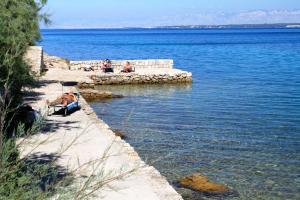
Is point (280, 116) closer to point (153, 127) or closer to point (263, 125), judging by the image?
point (263, 125)

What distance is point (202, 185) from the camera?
12.0m

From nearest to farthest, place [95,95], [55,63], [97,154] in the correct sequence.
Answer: [97,154]
[95,95]
[55,63]

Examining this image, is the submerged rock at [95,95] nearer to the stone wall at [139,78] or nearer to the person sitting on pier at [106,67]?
the stone wall at [139,78]

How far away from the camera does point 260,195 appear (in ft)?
38.7

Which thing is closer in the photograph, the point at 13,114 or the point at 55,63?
the point at 13,114

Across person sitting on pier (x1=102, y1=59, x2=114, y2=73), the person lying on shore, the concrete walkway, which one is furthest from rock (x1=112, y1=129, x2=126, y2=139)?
person sitting on pier (x1=102, y1=59, x2=114, y2=73)

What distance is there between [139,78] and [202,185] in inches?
941

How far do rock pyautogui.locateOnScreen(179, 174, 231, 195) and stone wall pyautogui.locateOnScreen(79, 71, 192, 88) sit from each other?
76.1 feet

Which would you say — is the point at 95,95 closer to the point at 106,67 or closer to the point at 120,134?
the point at 106,67

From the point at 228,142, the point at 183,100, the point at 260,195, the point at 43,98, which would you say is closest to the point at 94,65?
the point at 183,100

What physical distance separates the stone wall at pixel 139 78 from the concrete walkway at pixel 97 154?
13.7 meters

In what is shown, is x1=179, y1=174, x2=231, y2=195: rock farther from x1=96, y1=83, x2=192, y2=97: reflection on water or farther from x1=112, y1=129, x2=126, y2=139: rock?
x1=96, y1=83, x2=192, y2=97: reflection on water

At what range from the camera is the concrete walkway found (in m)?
7.29

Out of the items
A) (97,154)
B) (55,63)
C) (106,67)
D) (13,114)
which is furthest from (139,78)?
(13,114)
